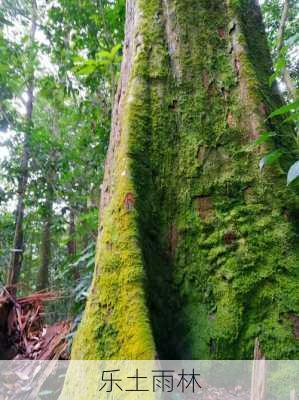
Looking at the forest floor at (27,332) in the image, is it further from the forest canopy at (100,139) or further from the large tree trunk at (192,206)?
the large tree trunk at (192,206)

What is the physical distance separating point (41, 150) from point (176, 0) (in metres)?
4.27

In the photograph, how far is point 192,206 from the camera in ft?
6.54

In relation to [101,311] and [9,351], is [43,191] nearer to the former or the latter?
[9,351]

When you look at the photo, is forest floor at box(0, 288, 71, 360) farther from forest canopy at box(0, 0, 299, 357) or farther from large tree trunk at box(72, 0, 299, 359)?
large tree trunk at box(72, 0, 299, 359)

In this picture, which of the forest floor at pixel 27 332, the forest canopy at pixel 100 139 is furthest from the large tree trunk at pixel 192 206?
the forest floor at pixel 27 332

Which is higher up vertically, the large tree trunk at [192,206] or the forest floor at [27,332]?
the large tree trunk at [192,206]

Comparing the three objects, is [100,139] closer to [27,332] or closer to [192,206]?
[27,332]

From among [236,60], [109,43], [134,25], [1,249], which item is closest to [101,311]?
[236,60]

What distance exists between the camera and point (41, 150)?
20.3 ft

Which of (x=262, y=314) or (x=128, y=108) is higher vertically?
(x=128, y=108)

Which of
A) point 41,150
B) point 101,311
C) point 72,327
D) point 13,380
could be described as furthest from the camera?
point 41,150

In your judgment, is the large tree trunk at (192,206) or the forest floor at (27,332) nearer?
the large tree trunk at (192,206)

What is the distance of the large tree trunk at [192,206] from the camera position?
1.67 m

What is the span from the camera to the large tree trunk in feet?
5.47
